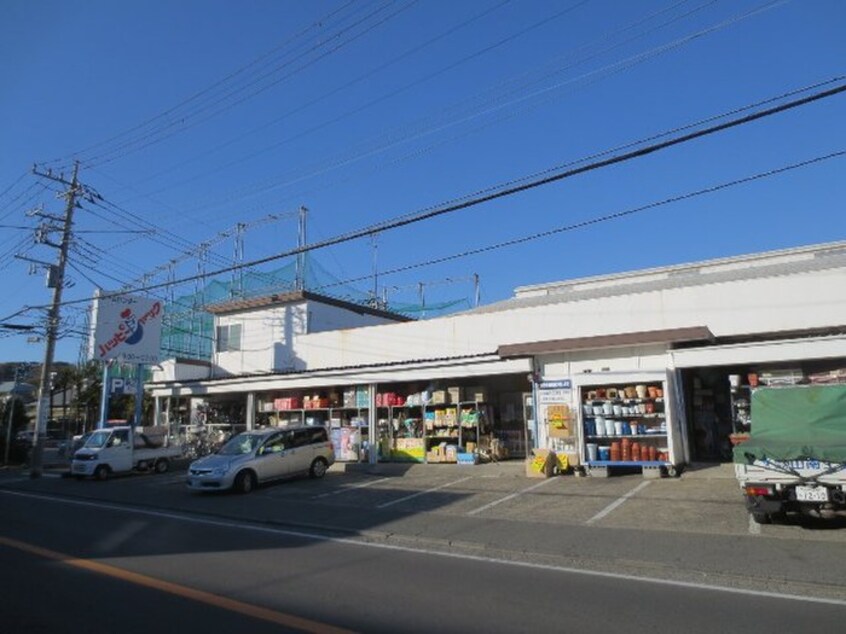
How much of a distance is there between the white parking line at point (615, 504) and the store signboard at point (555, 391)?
3.30 metres

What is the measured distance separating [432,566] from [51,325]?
2456 cm

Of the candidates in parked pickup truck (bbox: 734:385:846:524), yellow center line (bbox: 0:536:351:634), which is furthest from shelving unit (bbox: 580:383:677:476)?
yellow center line (bbox: 0:536:351:634)

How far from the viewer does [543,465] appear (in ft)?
57.2

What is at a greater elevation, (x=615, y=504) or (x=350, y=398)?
(x=350, y=398)

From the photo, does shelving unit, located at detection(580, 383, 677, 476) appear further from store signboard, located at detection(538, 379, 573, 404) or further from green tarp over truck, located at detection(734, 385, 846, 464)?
green tarp over truck, located at detection(734, 385, 846, 464)

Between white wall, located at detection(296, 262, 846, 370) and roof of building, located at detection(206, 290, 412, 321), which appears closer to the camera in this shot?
white wall, located at detection(296, 262, 846, 370)

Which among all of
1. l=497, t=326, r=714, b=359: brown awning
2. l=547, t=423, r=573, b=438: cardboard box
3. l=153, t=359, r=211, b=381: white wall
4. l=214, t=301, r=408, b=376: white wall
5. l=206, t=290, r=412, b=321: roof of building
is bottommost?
l=547, t=423, r=573, b=438: cardboard box

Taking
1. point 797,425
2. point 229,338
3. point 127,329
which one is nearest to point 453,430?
point 797,425

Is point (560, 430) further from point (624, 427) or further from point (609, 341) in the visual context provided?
point (609, 341)

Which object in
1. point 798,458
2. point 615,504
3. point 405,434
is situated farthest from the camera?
point 405,434

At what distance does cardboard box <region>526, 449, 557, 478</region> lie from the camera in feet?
57.2

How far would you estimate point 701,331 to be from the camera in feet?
54.1

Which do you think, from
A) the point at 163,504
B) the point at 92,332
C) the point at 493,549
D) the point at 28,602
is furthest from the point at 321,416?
the point at 28,602

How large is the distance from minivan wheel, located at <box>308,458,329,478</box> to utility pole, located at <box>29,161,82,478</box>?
13.3 metres
